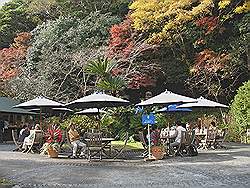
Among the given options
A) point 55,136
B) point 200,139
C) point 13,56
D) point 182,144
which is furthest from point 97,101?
point 13,56

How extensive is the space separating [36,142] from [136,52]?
1166 cm

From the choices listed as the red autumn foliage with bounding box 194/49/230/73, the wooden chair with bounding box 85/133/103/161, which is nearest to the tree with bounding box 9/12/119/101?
the red autumn foliage with bounding box 194/49/230/73

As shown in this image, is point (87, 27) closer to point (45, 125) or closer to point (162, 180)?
point (45, 125)

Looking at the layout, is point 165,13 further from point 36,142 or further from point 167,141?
point 36,142

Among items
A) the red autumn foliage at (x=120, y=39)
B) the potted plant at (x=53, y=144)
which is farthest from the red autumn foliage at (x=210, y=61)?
the potted plant at (x=53, y=144)

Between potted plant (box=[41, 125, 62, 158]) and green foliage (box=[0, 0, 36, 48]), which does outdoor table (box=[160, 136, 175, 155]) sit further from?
green foliage (box=[0, 0, 36, 48])

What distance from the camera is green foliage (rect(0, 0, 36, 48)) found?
33.3m

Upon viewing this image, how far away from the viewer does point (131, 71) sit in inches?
993

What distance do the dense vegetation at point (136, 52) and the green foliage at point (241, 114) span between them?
322 mm

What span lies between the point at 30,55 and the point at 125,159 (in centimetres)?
1785

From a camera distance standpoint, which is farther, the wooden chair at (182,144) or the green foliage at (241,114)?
the green foliage at (241,114)

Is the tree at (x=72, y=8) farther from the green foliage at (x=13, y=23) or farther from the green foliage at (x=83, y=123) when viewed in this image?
the green foliage at (x=83, y=123)

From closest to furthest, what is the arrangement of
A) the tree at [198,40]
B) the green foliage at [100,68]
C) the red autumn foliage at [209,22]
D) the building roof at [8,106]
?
the green foliage at [100,68] → the tree at [198,40] → the building roof at [8,106] → the red autumn foliage at [209,22]

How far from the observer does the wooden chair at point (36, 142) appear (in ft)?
49.5
